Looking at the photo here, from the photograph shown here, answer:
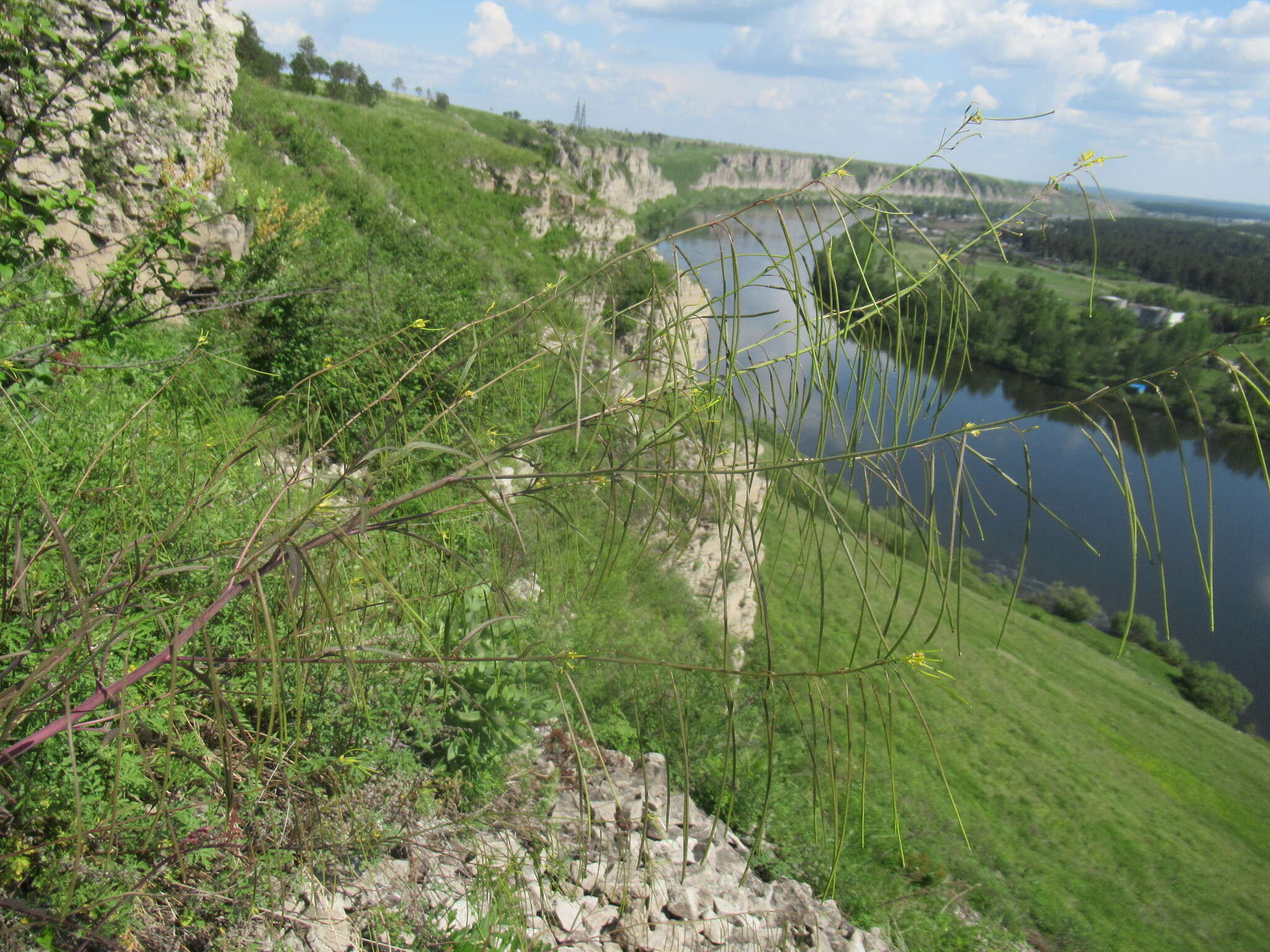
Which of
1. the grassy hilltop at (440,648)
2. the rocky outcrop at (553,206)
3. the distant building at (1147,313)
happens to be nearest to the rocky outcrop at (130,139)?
the grassy hilltop at (440,648)

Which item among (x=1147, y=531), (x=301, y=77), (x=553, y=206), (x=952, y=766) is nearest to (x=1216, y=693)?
(x=1147, y=531)

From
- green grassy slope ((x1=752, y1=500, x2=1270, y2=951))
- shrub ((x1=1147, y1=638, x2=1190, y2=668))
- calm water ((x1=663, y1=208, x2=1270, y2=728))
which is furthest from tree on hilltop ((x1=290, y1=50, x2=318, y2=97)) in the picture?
shrub ((x1=1147, y1=638, x2=1190, y2=668))

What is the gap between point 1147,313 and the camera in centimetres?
3812

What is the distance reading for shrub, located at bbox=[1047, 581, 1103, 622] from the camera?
33.6 metres

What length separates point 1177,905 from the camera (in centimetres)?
1246

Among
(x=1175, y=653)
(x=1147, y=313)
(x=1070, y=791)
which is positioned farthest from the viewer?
(x=1147, y=313)

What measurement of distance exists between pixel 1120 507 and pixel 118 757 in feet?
155

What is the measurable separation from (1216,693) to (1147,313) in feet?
66.7

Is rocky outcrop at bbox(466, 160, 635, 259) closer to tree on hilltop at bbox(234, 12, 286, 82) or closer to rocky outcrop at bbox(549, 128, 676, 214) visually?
rocky outcrop at bbox(549, 128, 676, 214)

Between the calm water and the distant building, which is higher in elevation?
the distant building

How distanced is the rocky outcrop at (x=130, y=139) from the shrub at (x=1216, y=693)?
34945 mm

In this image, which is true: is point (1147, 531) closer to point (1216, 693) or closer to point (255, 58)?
point (1216, 693)

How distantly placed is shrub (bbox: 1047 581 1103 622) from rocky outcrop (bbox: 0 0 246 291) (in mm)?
36866

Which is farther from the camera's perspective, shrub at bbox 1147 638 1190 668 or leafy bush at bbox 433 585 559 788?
shrub at bbox 1147 638 1190 668
